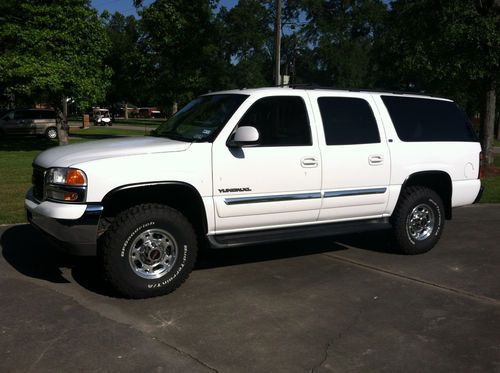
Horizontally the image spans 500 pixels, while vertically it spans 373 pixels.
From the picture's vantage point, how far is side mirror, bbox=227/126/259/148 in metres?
4.86

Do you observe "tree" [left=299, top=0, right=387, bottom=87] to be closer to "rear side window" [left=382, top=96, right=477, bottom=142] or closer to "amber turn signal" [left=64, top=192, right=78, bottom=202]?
"rear side window" [left=382, top=96, right=477, bottom=142]

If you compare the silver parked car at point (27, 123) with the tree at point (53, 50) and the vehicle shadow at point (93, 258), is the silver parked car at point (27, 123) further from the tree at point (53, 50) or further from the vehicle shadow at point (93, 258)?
the vehicle shadow at point (93, 258)

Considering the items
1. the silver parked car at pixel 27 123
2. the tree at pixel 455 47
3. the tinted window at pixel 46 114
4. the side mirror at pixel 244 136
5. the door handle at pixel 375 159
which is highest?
the tree at pixel 455 47

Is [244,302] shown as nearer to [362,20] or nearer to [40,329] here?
[40,329]

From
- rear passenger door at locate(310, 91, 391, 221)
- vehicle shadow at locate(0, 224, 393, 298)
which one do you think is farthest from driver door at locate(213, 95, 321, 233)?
vehicle shadow at locate(0, 224, 393, 298)

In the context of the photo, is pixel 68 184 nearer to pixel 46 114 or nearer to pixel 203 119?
pixel 203 119

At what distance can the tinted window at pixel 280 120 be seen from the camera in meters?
5.30

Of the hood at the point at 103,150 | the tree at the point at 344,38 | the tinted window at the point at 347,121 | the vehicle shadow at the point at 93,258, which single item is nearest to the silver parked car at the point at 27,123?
the vehicle shadow at the point at 93,258

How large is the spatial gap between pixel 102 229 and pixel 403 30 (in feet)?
42.9

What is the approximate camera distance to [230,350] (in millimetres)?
3840

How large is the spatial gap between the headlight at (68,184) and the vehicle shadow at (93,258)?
65 centimetres

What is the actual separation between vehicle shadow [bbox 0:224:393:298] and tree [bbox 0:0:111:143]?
11.1 meters

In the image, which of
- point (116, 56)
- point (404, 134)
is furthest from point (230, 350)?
point (116, 56)

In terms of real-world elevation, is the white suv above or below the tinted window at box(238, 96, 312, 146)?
below
